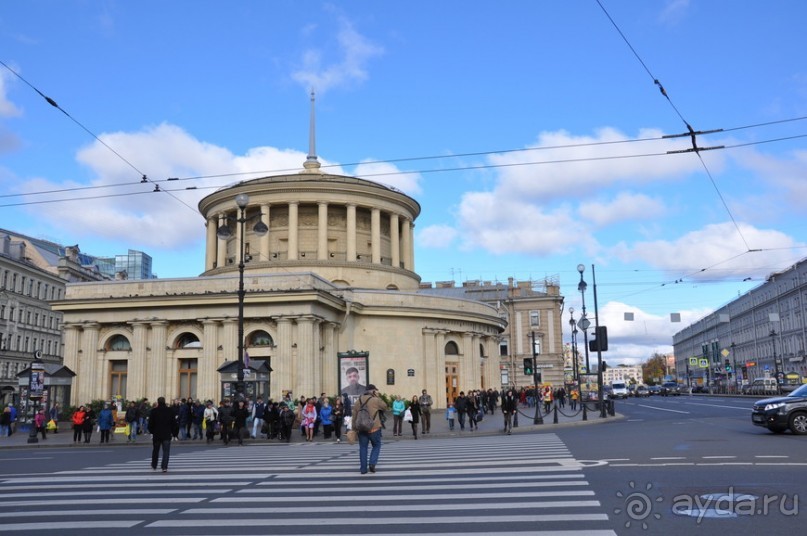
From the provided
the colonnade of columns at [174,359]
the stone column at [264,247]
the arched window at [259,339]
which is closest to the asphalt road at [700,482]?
the colonnade of columns at [174,359]

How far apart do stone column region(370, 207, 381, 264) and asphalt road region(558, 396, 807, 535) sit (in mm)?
31635

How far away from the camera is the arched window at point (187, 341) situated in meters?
38.2

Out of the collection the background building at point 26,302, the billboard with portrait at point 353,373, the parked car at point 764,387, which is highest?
the background building at point 26,302

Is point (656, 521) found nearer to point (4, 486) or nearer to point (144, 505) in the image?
point (144, 505)

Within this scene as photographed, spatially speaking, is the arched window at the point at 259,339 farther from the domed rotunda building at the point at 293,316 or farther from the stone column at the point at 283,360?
the stone column at the point at 283,360

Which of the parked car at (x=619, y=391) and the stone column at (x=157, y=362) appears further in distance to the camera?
the parked car at (x=619, y=391)

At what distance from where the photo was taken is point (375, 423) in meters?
14.2

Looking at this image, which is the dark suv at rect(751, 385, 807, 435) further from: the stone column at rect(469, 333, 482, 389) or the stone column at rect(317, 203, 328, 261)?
the stone column at rect(317, 203, 328, 261)

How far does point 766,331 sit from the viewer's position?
9750 cm

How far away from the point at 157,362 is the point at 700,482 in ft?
103

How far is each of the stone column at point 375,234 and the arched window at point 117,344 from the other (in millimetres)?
18077

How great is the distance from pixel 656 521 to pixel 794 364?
3494 inches

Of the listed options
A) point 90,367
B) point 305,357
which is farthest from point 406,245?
point 90,367

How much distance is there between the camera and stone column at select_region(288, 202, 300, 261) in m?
48.8
